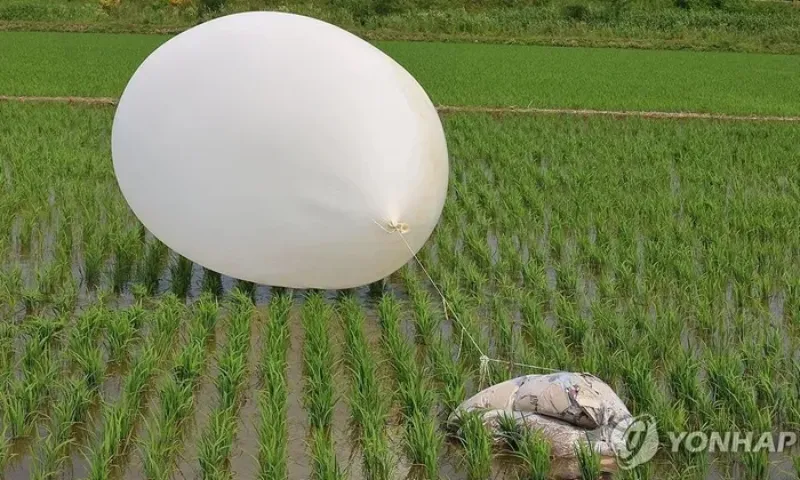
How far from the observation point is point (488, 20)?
21.7 metres

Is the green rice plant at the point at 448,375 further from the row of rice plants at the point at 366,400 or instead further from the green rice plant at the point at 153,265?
the green rice plant at the point at 153,265

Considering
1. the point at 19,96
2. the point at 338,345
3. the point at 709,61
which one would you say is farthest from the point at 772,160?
the point at 709,61

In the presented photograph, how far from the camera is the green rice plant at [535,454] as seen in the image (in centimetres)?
307

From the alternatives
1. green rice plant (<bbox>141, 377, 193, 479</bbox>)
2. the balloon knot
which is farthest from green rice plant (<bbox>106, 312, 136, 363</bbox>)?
the balloon knot

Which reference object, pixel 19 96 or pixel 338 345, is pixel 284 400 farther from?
pixel 19 96

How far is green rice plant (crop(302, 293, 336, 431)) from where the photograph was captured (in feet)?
11.3

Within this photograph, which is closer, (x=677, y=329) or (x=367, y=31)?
(x=677, y=329)

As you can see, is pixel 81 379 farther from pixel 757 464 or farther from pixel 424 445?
pixel 757 464

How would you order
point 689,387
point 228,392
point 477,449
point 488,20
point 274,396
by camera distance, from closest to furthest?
point 477,449 < point 274,396 < point 228,392 < point 689,387 < point 488,20

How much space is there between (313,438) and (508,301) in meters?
1.83

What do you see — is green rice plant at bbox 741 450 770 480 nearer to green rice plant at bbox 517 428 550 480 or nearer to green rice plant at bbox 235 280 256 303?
green rice plant at bbox 517 428 550 480

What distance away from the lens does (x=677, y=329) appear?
14.2ft

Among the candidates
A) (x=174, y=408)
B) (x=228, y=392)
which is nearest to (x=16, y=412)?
(x=174, y=408)

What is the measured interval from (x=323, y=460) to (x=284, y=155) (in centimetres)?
169
